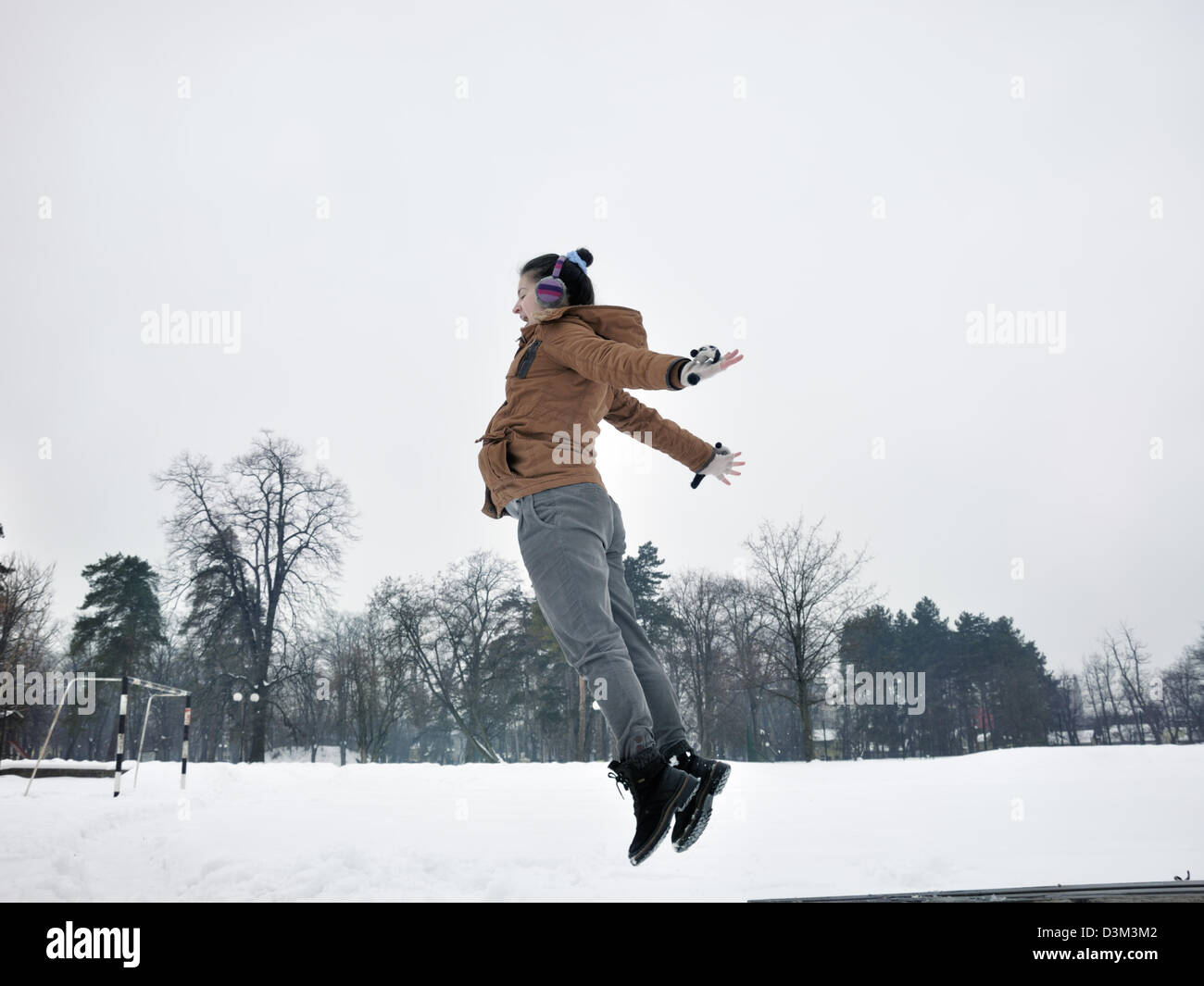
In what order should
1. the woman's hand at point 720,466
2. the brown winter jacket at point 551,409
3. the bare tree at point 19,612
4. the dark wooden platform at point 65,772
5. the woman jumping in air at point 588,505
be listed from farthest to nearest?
the bare tree at point 19,612 < the dark wooden platform at point 65,772 < the woman's hand at point 720,466 < the brown winter jacket at point 551,409 < the woman jumping in air at point 588,505

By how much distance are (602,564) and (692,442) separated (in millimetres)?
761

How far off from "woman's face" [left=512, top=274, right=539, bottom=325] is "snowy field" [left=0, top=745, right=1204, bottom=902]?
3.25 m

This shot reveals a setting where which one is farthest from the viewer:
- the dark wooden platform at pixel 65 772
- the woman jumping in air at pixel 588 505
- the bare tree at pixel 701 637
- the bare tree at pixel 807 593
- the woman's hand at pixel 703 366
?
the bare tree at pixel 701 637

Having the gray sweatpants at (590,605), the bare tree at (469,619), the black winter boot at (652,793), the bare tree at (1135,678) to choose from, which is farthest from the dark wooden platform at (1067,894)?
the bare tree at (1135,678)

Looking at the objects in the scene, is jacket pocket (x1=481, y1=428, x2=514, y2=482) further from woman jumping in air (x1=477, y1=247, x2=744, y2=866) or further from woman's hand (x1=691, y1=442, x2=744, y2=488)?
woman's hand (x1=691, y1=442, x2=744, y2=488)

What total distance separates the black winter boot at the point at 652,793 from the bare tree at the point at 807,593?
2047cm

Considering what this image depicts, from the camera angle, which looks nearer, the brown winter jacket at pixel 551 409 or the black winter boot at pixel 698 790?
the black winter boot at pixel 698 790

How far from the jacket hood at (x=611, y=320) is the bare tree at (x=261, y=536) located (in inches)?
986

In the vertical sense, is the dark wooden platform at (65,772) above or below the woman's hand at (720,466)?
below

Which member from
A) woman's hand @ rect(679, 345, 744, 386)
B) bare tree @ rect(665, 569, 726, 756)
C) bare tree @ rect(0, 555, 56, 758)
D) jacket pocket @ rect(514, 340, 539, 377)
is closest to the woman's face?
jacket pocket @ rect(514, 340, 539, 377)

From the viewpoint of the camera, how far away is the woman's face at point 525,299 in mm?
2645

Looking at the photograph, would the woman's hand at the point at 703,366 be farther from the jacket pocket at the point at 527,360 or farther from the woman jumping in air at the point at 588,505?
the jacket pocket at the point at 527,360
